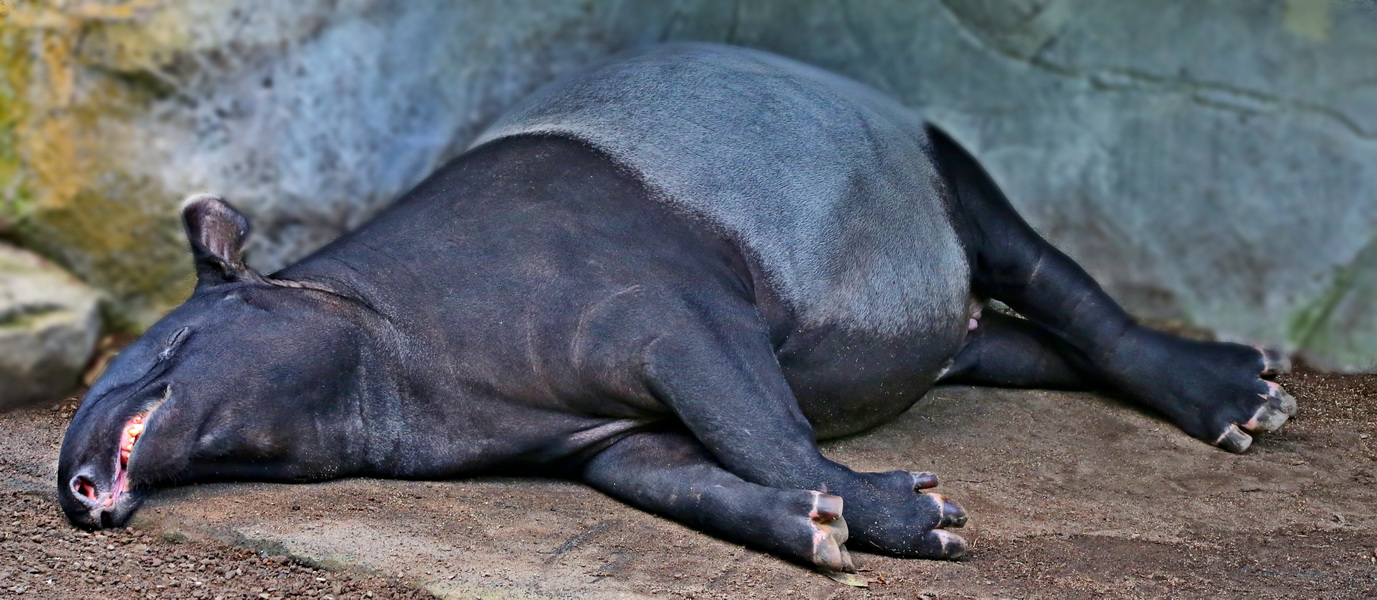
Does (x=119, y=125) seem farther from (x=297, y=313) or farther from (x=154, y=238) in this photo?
(x=297, y=313)

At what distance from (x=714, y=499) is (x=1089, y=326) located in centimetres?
194

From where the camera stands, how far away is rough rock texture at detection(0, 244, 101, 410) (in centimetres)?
511

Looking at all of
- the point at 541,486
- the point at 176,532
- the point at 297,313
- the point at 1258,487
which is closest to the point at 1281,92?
the point at 1258,487

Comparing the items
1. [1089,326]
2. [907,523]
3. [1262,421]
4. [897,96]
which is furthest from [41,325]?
[1262,421]

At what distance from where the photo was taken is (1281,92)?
5.32 meters

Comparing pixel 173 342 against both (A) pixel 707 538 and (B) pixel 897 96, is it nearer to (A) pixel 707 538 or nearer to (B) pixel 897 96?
(A) pixel 707 538

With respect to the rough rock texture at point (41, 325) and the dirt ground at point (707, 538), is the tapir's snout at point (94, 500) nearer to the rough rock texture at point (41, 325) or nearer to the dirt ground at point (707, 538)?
the dirt ground at point (707, 538)

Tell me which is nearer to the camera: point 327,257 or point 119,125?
point 327,257

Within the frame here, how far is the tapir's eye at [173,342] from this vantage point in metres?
3.41

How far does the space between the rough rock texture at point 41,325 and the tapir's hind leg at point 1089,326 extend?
3286mm

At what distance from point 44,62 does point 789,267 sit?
10.5ft

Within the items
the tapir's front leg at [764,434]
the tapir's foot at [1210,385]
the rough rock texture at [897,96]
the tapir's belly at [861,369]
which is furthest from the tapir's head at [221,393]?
the tapir's foot at [1210,385]

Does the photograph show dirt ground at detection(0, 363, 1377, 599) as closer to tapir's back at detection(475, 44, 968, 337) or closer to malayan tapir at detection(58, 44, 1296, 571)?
malayan tapir at detection(58, 44, 1296, 571)

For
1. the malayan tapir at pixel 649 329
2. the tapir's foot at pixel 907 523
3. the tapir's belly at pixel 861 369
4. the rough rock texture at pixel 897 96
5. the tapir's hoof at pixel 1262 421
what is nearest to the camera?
the tapir's foot at pixel 907 523
